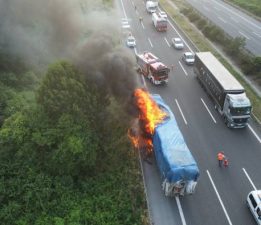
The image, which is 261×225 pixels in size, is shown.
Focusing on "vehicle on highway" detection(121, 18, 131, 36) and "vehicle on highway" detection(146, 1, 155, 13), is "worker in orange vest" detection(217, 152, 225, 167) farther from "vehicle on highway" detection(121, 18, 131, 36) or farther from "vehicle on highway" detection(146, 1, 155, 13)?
"vehicle on highway" detection(146, 1, 155, 13)

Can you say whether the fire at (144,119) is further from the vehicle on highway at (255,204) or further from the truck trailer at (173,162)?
the vehicle on highway at (255,204)

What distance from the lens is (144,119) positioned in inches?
1006

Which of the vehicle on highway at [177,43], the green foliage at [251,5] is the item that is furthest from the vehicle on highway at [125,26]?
the green foliage at [251,5]

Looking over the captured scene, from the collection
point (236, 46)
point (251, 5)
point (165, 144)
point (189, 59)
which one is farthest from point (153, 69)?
point (251, 5)

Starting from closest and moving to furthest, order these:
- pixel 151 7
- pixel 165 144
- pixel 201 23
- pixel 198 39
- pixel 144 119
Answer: pixel 165 144, pixel 144 119, pixel 198 39, pixel 201 23, pixel 151 7

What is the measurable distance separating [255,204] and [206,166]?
523 centimetres

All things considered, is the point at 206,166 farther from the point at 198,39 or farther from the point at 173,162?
the point at 198,39

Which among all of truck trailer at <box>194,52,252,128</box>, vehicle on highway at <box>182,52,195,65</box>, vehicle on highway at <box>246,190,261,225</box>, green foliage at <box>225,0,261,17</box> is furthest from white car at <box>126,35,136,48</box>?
vehicle on highway at <box>246,190,261,225</box>

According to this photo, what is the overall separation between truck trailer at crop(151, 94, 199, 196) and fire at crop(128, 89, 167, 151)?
1.22m

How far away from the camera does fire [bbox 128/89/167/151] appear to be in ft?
83.1

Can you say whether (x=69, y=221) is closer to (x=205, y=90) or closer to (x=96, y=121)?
(x=96, y=121)

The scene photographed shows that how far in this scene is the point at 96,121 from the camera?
24.1m

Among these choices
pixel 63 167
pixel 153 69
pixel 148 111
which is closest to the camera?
pixel 63 167

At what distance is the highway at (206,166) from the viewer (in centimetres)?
2115
